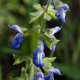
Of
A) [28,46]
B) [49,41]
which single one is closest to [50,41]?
[49,41]

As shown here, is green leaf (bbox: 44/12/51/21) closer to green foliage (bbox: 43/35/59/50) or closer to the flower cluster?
the flower cluster

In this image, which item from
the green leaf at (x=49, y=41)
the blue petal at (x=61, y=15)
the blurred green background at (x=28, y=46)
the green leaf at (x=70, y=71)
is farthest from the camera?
the blurred green background at (x=28, y=46)

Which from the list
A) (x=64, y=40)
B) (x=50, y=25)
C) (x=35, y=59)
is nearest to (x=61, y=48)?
(x=64, y=40)

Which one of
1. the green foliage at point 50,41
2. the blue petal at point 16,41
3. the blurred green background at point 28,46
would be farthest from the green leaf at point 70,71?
the blue petal at point 16,41

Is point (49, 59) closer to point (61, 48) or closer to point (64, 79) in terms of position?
point (64, 79)

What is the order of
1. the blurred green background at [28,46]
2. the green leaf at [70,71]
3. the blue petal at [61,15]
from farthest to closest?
the blurred green background at [28,46] → the green leaf at [70,71] → the blue petal at [61,15]

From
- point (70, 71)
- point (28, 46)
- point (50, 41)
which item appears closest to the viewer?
point (50, 41)

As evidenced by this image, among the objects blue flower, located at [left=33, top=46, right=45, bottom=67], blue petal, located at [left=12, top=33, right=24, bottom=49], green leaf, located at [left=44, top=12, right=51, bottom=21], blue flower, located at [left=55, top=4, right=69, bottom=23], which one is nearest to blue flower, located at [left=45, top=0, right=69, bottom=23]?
blue flower, located at [left=55, top=4, right=69, bottom=23]

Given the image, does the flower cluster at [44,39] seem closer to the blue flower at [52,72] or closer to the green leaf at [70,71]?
the blue flower at [52,72]

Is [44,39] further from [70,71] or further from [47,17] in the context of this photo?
[70,71]

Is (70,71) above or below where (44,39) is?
below

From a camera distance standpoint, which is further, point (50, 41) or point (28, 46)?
point (28, 46)
